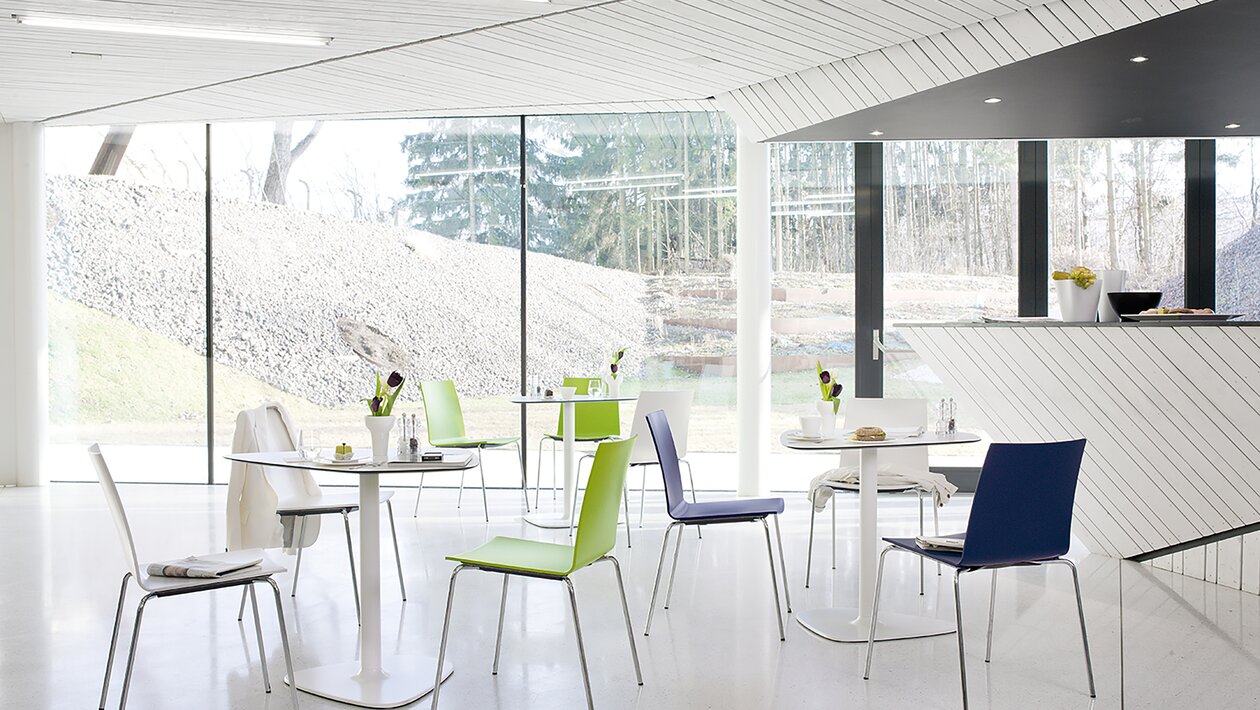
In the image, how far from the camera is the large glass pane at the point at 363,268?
851cm

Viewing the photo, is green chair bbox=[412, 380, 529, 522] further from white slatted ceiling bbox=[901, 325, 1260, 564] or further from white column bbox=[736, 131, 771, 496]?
white slatted ceiling bbox=[901, 325, 1260, 564]

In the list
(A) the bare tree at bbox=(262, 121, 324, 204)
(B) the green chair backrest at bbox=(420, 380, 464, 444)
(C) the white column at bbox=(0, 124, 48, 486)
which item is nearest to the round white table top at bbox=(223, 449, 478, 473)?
(B) the green chair backrest at bbox=(420, 380, 464, 444)

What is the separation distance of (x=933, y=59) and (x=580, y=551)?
139 inches

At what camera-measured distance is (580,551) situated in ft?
10.9

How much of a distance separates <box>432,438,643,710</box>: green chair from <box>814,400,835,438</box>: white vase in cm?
111

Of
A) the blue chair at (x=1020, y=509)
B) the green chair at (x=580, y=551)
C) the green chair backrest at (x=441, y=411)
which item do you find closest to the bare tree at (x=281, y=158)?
the green chair backrest at (x=441, y=411)

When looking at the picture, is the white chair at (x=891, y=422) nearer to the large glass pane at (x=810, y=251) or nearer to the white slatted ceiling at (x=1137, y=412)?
the white slatted ceiling at (x=1137, y=412)

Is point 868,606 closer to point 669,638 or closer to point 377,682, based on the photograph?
point 669,638

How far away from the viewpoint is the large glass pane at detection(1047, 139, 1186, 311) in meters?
7.56

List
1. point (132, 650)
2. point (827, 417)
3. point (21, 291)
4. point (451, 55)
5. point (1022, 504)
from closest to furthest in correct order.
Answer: point (132, 650)
point (1022, 504)
point (827, 417)
point (451, 55)
point (21, 291)

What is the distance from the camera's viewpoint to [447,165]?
8492 millimetres

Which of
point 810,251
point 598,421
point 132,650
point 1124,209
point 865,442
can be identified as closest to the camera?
point 132,650

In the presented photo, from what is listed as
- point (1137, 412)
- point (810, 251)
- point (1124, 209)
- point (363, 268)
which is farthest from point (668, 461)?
point (363, 268)

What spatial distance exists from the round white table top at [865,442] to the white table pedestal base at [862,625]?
30.0 inches
